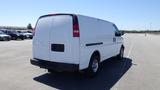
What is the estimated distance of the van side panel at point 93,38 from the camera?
6766 mm

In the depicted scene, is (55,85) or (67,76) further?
(67,76)

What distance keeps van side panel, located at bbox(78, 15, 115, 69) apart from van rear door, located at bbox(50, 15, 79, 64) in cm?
29

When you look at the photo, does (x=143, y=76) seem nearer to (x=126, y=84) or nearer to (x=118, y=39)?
(x=126, y=84)

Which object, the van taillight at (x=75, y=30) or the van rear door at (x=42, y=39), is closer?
the van taillight at (x=75, y=30)

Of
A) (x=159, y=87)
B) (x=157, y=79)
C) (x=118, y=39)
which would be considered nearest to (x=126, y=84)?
(x=159, y=87)

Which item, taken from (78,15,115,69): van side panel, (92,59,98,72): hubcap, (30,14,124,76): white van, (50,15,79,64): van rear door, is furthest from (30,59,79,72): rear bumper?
(92,59,98,72): hubcap

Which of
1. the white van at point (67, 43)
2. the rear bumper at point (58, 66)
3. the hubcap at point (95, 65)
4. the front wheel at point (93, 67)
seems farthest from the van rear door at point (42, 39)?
the hubcap at point (95, 65)

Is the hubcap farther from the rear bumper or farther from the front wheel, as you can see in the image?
the rear bumper

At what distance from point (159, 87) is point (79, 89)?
2.45 meters

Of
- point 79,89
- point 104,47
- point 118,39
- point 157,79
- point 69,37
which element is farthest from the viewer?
point 118,39

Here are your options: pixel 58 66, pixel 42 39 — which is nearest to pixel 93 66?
pixel 58 66

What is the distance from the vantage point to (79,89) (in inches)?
242

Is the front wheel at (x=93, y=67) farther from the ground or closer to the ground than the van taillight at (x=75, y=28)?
closer to the ground

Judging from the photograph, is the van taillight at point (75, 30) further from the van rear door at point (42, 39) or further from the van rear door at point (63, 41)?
the van rear door at point (42, 39)
